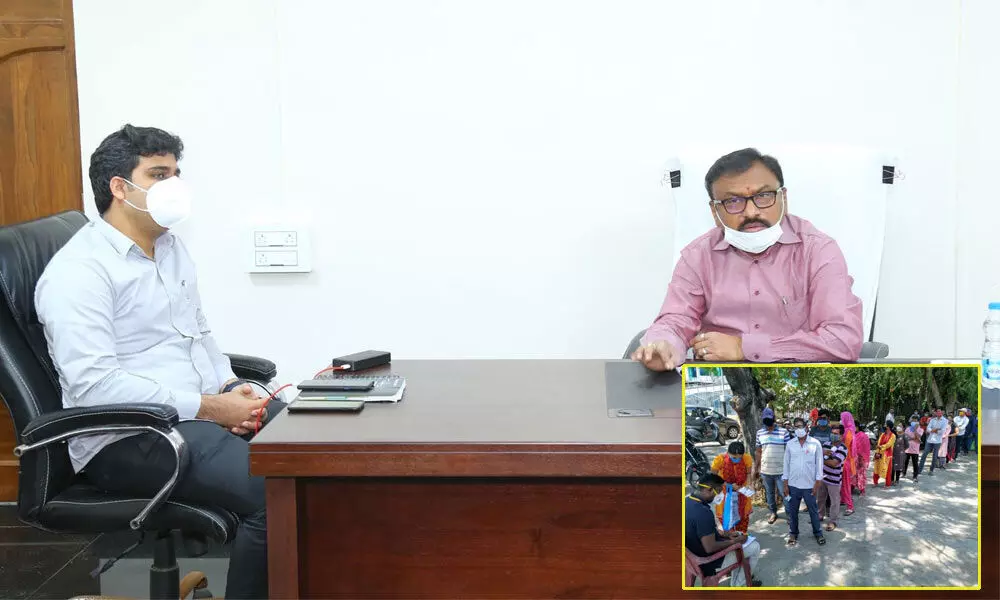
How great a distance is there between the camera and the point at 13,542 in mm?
2729

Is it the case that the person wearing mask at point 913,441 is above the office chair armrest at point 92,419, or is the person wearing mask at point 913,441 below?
above

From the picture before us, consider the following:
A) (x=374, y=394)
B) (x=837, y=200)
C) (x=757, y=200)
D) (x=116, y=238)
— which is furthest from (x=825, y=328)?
(x=116, y=238)

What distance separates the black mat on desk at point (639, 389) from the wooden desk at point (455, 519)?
0.45 ft

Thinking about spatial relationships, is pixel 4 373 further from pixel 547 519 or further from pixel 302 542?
pixel 547 519

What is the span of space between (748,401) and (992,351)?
38.3 inches

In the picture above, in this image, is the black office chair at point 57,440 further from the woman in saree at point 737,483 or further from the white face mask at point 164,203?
the woman in saree at point 737,483

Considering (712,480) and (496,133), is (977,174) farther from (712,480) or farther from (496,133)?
(712,480)

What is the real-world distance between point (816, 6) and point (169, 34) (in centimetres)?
219

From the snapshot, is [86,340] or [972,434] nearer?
[972,434]

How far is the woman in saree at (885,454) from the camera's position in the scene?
2.60 ft

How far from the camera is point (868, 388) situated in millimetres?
789

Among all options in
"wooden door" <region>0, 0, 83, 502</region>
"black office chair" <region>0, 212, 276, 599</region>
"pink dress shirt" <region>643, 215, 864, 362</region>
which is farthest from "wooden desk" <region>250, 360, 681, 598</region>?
"wooden door" <region>0, 0, 83, 502</region>

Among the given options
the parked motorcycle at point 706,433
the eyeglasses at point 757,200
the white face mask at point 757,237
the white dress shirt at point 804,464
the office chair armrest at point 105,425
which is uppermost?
the eyeglasses at point 757,200

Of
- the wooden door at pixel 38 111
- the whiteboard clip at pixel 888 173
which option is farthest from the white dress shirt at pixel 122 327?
the whiteboard clip at pixel 888 173
